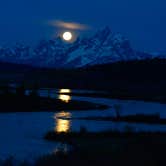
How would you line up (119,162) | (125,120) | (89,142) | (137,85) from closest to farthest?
1. (119,162)
2. (89,142)
3. (125,120)
4. (137,85)

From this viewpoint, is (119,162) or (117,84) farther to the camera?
(117,84)

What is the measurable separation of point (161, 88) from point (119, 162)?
13741 cm

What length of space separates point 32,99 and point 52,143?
51683 mm

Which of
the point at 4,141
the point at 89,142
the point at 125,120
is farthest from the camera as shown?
the point at 125,120

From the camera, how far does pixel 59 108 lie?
93.1m

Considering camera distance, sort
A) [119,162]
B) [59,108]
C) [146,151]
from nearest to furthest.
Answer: [119,162] < [146,151] < [59,108]

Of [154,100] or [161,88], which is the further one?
[161,88]

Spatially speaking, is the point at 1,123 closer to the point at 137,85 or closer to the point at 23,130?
the point at 23,130

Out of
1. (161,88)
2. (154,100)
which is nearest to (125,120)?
(154,100)

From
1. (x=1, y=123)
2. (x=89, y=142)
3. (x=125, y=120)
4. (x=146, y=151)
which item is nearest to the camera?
(x=146, y=151)

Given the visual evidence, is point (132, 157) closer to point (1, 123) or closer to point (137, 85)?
point (1, 123)

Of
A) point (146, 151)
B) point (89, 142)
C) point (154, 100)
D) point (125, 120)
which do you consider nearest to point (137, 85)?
point (154, 100)

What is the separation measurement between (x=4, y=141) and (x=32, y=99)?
49.9 m

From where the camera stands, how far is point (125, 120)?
70062 millimetres
